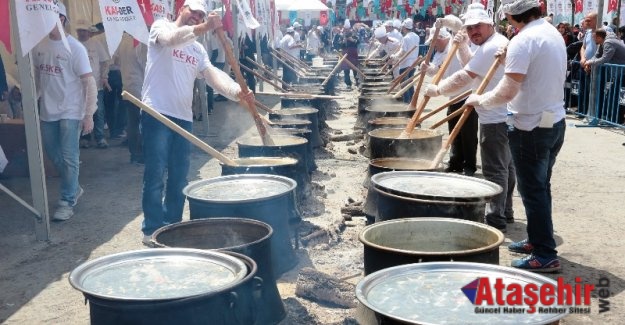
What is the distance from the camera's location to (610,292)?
17.0ft

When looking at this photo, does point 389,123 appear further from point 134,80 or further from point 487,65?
point 134,80

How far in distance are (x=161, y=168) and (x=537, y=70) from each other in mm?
3519

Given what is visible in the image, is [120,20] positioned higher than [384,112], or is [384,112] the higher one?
[120,20]

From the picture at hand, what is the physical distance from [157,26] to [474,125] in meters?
4.24

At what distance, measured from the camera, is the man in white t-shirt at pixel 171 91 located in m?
5.87

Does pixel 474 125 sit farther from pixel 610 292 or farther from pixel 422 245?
pixel 422 245

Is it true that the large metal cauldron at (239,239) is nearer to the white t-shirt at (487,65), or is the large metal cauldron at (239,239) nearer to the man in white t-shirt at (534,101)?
the man in white t-shirt at (534,101)

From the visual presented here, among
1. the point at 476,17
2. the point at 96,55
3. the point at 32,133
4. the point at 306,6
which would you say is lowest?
the point at 32,133

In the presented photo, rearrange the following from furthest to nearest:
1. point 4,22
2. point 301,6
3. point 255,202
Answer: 1. point 301,6
2. point 4,22
3. point 255,202

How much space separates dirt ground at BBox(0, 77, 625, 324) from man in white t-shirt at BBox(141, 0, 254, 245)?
2.55 feet

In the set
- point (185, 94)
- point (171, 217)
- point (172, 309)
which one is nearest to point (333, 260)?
point (171, 217)

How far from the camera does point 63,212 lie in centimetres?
743

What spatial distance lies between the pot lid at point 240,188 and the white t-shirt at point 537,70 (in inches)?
78.8

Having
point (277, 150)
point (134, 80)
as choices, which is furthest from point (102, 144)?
point (277, 150)
